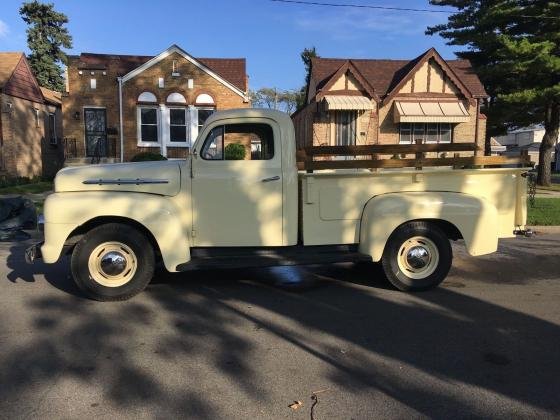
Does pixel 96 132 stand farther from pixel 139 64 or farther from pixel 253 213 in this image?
pixel 253 213

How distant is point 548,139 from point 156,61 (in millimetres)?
17355

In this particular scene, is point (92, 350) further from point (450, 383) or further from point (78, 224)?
point (450, 383)

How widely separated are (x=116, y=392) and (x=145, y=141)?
67.8ft

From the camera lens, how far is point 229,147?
592cm

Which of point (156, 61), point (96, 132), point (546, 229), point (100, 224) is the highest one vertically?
point (156, 61)

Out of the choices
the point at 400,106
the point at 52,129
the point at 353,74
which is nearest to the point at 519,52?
the point at 400,106

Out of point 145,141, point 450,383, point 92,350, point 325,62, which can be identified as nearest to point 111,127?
point 145,141

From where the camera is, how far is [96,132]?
76.5 feet

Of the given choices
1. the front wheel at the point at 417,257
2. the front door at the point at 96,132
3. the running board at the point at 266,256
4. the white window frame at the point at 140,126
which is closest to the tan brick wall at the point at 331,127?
the white window frame at the point at 140,126

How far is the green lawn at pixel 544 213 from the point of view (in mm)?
11672

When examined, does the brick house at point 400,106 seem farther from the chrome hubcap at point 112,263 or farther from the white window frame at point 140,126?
the chrome hubcap at point 112,263

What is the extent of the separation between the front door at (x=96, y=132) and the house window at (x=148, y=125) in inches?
64.9

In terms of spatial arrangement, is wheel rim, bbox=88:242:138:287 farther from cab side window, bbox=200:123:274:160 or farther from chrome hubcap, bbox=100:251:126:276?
cab side window, bbox=200:123:274:160

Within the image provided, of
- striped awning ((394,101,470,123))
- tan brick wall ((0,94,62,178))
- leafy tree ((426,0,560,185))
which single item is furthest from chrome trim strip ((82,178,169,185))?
tan brick wall ((0,94,62,178))
